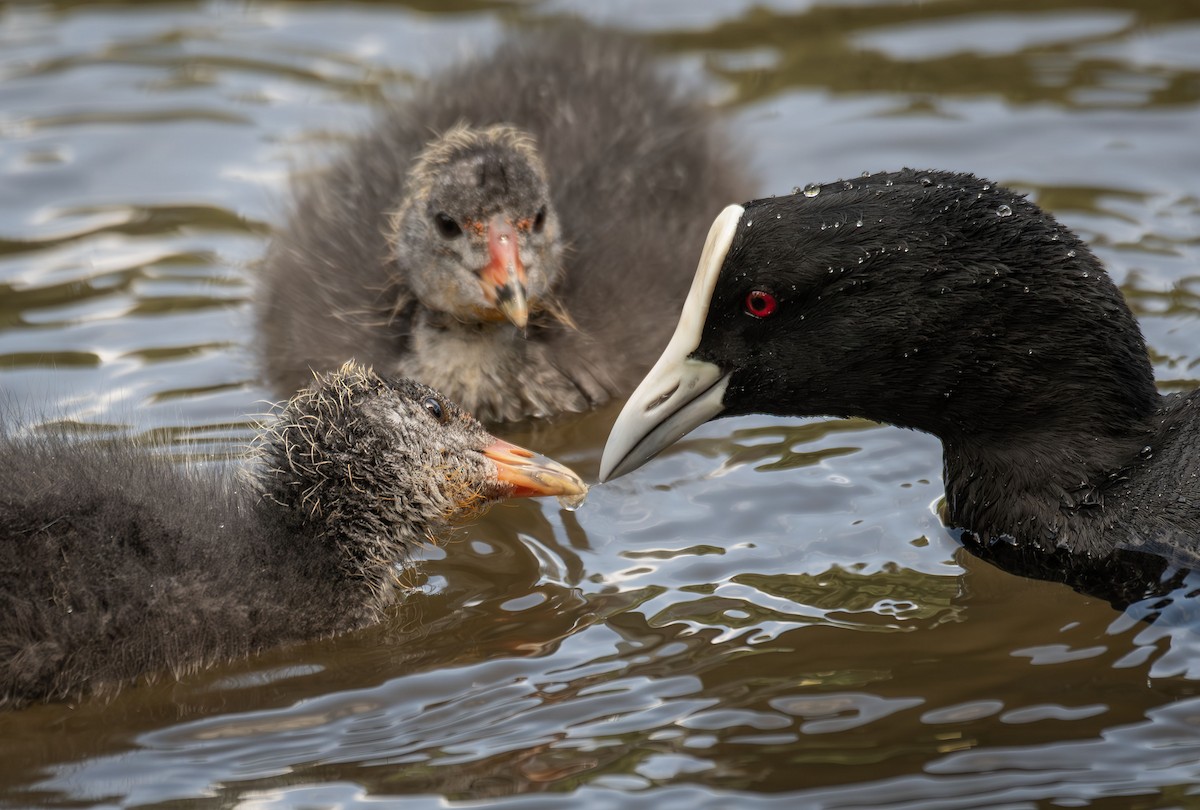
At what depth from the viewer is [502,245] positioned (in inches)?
236

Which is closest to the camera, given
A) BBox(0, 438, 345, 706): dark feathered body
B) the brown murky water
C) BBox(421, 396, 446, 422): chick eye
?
the brown murky water

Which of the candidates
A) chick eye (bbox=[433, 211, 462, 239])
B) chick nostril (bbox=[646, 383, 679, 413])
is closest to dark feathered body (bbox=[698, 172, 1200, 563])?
chick nostril (bbox=[646, 383, 679, 413])

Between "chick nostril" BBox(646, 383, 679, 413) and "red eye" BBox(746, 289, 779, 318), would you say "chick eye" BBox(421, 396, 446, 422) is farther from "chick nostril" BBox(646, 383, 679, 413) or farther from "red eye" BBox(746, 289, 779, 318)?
"red eye" BBox(746, 289, 779, 318)

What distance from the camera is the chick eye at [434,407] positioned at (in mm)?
5256

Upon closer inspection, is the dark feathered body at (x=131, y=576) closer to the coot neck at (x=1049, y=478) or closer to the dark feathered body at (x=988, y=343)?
the dark feathered body at (x=988, y=343)

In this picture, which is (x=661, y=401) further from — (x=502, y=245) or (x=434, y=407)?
(x=502, y=245)

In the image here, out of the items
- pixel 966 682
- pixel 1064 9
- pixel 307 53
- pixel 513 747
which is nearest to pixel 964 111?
pixel 1064 9

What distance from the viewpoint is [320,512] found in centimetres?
498

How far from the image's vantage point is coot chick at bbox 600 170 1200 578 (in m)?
4.91

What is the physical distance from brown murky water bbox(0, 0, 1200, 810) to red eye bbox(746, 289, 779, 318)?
77cm

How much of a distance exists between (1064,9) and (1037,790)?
5.70 metres

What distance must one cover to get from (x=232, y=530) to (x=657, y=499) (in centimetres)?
144

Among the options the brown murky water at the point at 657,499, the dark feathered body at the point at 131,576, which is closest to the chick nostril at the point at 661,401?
the brown murky water at the point at 657,499

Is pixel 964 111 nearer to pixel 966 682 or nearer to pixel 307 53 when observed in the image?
pixel 307 53
